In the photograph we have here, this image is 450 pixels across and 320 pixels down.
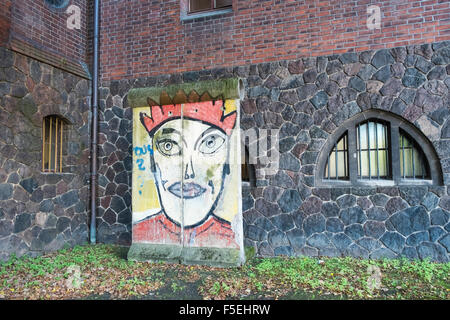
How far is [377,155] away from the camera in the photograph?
6.19 m

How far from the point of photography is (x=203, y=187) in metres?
5.48

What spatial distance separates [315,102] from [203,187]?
2.83 metres

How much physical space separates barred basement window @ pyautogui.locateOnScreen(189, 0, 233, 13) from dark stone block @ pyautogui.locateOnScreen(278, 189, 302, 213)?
171 inches

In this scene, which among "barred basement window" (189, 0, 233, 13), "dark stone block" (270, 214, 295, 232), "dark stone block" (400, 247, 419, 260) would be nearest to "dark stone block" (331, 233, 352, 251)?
"dark stone block" (270, 214, 295, 232)

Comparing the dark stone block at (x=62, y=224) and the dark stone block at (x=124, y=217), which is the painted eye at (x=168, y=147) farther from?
the dark stone block at (x=62, y=224)

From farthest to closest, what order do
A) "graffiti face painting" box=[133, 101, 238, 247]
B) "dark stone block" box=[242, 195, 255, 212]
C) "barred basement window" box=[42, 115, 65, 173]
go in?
"barred basement window" box=[42, 115, 65, 173] → "dark stone block" box=[242, 195, 255, 212] → "graffiti face painting" box=[133, 101, 238, 247]

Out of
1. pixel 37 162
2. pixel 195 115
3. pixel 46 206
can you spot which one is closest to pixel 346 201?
pixel 195 115

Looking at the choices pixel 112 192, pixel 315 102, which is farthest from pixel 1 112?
pixel 315 102

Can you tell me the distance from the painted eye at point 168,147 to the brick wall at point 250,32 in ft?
7.18

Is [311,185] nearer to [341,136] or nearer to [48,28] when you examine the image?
[341,136]

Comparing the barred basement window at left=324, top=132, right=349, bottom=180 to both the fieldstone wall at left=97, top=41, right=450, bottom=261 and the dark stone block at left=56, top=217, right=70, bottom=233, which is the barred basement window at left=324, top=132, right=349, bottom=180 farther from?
the dark stone block at left=56, top=217, right=70, bottom=233

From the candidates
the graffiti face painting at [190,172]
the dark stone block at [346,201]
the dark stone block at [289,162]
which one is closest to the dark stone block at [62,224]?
the graffiti face painting at [190,172]

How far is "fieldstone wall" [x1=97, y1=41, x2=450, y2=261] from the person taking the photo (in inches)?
224

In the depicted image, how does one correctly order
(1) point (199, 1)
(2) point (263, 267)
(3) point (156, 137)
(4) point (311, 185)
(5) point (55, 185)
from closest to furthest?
(2) point (263, 267) < (3) point (156, 137) < (4) point (311, 185) < (5) point (55, 185) < (1) point (199, 1)
